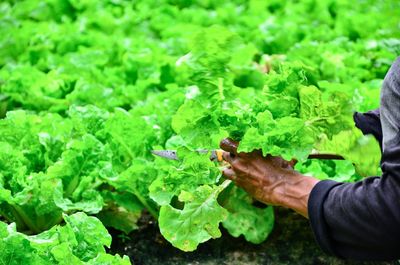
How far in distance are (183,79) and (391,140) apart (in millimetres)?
2044

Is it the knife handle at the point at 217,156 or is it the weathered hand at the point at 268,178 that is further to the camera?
the knife handle at the point at 217,156

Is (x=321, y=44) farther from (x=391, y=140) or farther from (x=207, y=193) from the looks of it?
(x=391, y=140)

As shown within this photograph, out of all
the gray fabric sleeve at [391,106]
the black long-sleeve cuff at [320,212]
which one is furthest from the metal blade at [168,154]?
the gray fabric sleeve at [391,106]

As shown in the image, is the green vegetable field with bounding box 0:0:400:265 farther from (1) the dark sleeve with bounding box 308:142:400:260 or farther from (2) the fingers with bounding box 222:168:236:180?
(1) the dark sleeve with bounding box 308:142:400:260

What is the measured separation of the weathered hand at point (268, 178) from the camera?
91.1 inches

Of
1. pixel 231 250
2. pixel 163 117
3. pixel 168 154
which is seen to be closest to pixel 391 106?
pixel 168 154

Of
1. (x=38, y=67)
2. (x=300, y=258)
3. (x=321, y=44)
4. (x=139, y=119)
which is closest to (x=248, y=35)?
(x=321, y=44)

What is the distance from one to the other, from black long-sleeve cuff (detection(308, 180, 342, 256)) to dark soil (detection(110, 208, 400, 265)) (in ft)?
2.67

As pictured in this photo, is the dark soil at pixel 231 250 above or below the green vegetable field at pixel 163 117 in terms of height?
below

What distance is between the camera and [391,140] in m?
2.11

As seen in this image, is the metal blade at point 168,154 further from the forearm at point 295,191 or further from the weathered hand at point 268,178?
the forearm at point 295,191

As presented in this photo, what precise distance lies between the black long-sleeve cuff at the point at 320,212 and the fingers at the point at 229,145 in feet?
1.27

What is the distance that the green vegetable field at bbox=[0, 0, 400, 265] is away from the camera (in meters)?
2.48

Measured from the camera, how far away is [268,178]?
7.87 ft
